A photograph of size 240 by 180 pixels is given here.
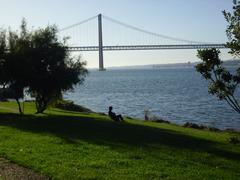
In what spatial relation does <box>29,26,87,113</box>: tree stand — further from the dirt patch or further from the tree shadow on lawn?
the dirt patch

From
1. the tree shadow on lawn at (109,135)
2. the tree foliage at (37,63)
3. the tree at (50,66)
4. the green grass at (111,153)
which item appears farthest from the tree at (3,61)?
the green grass at (111,153)

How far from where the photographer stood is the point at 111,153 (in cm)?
1322

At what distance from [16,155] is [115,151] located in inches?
101

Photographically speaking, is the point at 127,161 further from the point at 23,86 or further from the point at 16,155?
the point at 23,86

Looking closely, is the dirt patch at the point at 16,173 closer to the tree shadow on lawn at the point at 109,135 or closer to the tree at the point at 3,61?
the tree shadow on lawn at the point at 109,135

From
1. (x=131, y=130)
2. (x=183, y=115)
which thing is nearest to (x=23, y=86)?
(x=131, y=130)

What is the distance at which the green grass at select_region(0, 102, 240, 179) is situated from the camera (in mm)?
10984

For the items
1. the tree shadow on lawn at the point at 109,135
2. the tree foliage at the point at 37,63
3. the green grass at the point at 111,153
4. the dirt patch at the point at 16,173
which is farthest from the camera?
the tree foliage at the point at 37,63

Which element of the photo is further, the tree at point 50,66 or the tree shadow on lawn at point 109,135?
the tree at point 50,66

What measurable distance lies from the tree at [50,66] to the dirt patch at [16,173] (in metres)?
14.2

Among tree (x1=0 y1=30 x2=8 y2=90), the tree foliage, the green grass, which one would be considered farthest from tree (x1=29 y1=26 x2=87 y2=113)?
the green grass

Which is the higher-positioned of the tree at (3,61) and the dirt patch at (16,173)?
the tree at (3,61)

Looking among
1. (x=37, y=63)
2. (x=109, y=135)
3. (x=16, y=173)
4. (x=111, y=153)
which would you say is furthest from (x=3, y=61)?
(x=16, y=173)

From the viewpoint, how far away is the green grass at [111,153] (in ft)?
36.0
